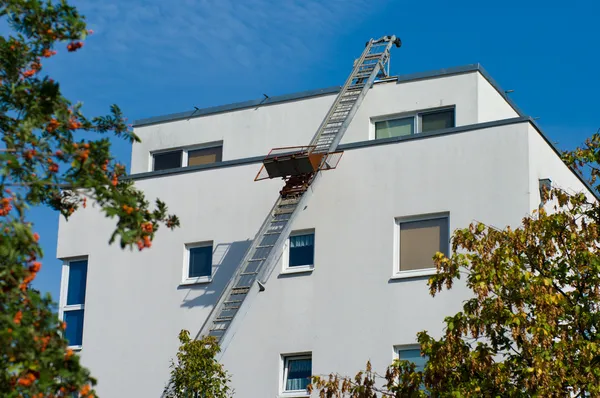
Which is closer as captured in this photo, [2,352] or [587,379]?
[2,352]

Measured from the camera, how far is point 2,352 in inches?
411

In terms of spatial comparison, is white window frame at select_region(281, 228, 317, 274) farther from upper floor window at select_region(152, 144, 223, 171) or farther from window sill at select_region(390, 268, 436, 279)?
upper floor window at select_region(152, 144, 223, 171)

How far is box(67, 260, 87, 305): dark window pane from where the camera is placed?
91.7ft

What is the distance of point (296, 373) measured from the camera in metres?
24.6

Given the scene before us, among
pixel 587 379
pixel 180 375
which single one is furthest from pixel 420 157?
pixel 587 379

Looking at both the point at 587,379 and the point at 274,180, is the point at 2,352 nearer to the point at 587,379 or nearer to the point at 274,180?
the point at 587,379

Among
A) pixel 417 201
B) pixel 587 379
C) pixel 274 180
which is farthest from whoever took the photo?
pixel 274 180

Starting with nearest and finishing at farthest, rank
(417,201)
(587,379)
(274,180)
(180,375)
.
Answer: (587,379), (180,375), (417,201), (274,180)

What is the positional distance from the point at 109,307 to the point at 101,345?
35.4 inches

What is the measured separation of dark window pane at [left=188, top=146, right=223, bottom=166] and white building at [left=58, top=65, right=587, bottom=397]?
2.01m

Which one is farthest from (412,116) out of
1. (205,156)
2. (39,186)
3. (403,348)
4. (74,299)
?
(39,186)

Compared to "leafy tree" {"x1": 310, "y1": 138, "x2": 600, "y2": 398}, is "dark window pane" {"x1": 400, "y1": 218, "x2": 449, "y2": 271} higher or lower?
higher

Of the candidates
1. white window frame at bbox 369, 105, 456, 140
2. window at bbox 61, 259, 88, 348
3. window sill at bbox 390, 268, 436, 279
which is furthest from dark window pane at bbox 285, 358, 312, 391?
white window frame at bbox 369, 105, 456, 140

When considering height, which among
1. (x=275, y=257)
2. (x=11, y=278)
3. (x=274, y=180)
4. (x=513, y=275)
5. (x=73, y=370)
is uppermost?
(x=274, y=180)
